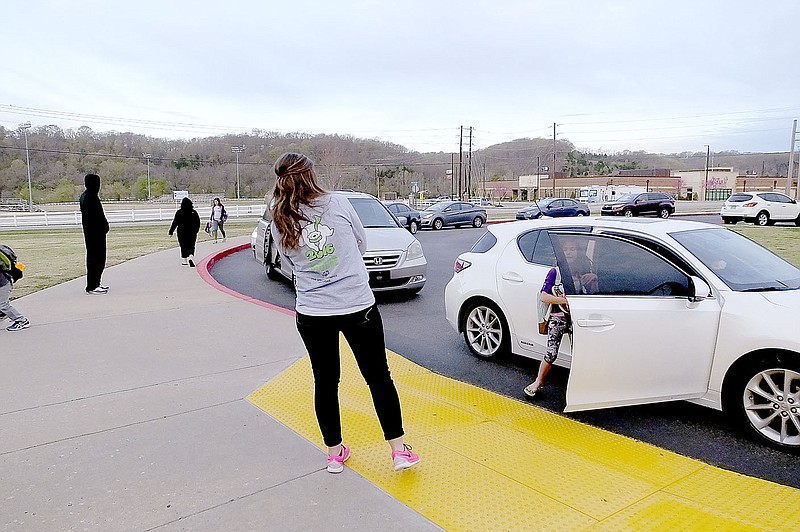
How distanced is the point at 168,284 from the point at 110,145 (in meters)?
101

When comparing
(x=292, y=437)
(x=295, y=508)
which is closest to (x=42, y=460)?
(x=292, y=437)

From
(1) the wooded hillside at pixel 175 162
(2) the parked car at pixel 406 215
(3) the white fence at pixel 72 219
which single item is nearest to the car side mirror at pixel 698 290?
(2) the parked car at pixel 406 215

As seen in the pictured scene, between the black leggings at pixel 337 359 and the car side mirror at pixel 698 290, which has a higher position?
the car side mirror at pixel 698 290

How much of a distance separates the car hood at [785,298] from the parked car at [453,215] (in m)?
27.2

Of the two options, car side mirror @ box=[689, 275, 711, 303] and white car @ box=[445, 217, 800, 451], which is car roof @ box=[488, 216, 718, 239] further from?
car side mirror @ box=[689, 275, 711, 303]

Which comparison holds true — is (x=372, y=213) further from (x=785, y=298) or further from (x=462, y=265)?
(x=785, y=298)

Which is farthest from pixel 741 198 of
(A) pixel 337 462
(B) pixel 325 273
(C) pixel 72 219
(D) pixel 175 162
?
→ (D) pixel 175 162

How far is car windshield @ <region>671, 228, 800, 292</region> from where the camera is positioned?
409 cm

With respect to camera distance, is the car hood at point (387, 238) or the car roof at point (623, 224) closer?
the car roof at point (623, 224)

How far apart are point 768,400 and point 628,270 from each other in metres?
1.25

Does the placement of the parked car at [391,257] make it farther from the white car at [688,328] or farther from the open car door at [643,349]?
the open car door at [643,349]

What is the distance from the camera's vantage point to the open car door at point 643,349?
150 inches

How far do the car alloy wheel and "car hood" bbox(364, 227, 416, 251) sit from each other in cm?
586

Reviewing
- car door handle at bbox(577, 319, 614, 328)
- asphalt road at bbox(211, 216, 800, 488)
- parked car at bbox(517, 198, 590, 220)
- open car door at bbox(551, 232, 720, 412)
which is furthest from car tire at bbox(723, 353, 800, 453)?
parked car at bbox(517, 198, 590, 220)
